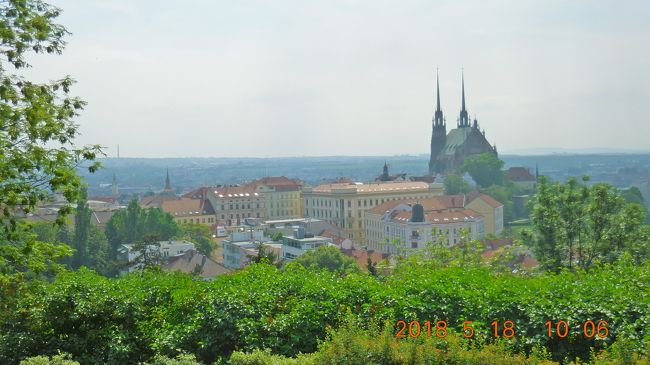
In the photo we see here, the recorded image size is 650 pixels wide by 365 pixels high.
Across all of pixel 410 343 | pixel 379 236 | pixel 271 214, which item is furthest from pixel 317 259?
pixel 271 214

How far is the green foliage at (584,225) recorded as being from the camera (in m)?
21.3

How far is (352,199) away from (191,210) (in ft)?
86.3

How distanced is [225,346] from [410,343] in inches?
105

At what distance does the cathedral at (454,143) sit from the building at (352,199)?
1479 inches

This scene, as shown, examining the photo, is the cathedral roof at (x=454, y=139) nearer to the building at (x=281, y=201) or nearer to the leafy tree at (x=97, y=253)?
the building at (x=281, y=201)

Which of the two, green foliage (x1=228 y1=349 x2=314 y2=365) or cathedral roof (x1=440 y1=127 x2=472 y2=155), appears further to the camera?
cathedral roof (x1=440 y1=127 x2=472 y2=155)

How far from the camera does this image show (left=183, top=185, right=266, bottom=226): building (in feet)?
398

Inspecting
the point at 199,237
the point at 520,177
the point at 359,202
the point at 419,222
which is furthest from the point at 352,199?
the point at 520,177

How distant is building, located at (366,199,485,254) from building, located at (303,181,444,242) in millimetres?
4766

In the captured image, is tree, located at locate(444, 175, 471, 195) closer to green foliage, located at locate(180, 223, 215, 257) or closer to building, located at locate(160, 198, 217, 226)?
building, located at locate(160, 198, 217, 226)

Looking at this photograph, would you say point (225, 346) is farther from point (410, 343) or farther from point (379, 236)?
point (379, 236)

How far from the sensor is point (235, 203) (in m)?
122
